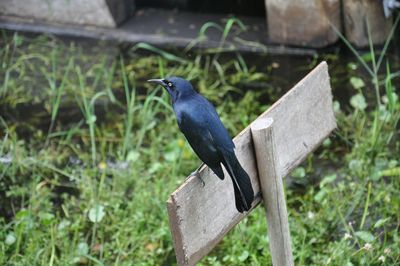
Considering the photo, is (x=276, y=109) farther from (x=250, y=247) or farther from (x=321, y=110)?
(x=250, y=247)

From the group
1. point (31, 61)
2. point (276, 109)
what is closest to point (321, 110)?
point (276, 109)

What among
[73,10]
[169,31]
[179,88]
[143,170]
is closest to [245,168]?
[179,88]

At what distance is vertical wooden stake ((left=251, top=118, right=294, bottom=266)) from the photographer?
2.41 metres

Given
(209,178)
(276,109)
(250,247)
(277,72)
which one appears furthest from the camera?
(277,72)

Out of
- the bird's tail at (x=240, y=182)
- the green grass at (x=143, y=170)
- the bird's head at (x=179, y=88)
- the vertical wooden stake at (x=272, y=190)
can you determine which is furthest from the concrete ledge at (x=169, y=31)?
the bird's tail at (x=240, y=182)

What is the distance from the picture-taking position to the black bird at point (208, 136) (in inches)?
93.7

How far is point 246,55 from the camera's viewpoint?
19.5 feet

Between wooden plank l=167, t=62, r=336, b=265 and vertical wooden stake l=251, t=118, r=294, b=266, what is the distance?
0.03m

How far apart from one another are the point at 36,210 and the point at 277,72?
2.20m

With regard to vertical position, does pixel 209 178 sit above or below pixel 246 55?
above

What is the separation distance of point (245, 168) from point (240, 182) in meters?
0.11

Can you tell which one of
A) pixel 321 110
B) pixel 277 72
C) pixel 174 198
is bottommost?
pixel 277 72

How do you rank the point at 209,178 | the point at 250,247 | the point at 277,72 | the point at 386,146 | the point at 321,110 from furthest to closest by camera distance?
the point at 277,72, the point at 386,146, the point at 250,247, the point at 321,110, the point at 209,178

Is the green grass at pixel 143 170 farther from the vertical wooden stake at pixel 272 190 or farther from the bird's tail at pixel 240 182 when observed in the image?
the bird's tail at pixel 240 182
